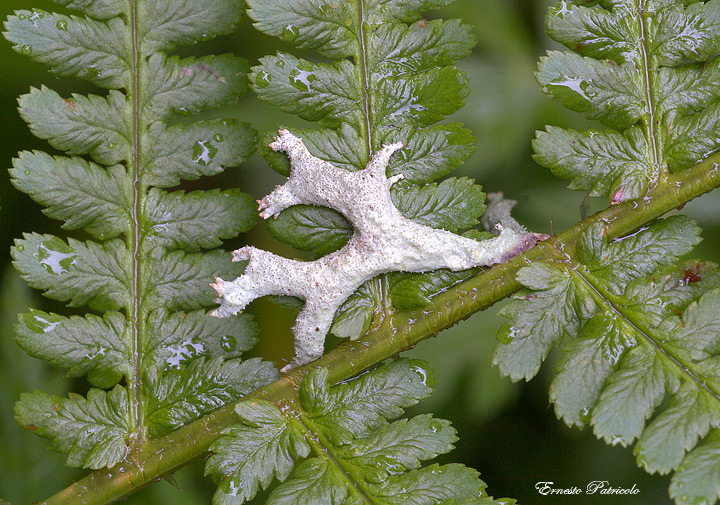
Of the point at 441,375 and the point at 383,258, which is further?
the point at 441,375

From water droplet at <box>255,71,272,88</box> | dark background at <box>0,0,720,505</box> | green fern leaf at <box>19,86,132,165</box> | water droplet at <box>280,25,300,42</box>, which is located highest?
water droplet at <box>280,25,300,42</box>

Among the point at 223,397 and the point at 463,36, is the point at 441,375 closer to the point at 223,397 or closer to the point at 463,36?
Answer: the point at 223,397

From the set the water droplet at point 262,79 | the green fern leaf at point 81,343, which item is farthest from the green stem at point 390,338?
the water droplet at point 262,79

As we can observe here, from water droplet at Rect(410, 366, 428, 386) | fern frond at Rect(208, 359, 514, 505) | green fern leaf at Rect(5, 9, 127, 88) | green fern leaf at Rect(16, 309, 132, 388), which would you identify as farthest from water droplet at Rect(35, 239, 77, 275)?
water droplet at Rect(410, 366, 428, 386)

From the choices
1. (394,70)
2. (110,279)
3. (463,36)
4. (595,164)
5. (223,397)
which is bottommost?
(223,397)

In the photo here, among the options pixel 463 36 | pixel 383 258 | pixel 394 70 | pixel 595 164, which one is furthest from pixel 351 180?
pixel 595 164

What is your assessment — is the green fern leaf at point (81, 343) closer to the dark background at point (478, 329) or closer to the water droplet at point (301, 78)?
the dark background at point (478, 329)

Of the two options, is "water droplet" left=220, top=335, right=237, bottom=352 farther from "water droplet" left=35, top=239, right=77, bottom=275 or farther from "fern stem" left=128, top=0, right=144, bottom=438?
"water droplet" left=35, top=239, right=77, bottom=275
